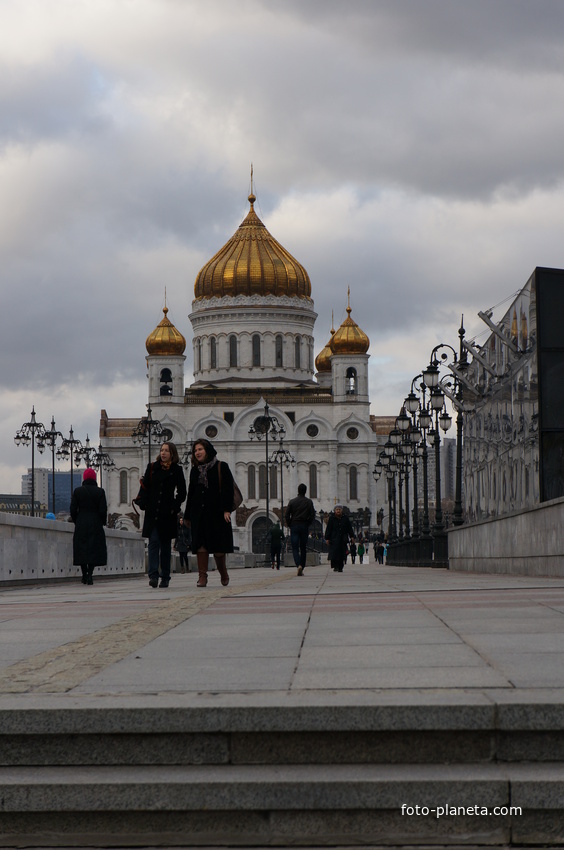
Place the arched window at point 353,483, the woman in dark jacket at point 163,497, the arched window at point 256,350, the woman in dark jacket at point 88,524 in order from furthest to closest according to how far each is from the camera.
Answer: the arched window at point 256,350 < the arched window at point 353,483 < the woman in dark jacket at point 88,524 < the woman in dark jacket at point 163,497

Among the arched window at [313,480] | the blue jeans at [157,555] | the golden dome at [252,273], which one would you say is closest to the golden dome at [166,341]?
the golden dome at [252,273]

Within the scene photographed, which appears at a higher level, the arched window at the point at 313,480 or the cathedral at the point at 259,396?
the cathedral at the point at 259,396

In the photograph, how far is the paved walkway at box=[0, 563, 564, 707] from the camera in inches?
205

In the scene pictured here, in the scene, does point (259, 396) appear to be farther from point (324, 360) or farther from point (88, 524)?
point (88, 524)

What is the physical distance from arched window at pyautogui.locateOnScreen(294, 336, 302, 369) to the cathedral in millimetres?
95

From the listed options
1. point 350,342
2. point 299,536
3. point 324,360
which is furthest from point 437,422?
point 324,360

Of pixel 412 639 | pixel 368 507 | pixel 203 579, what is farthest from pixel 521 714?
pixel 368 507

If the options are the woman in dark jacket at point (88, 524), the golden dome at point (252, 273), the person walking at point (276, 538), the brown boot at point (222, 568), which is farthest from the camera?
the golden dome at point (252, 273)

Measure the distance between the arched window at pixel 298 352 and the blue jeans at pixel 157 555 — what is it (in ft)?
347

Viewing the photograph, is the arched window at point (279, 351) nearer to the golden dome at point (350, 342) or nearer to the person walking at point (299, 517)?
the golden dome at point (350, 342)

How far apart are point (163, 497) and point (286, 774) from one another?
1100cm

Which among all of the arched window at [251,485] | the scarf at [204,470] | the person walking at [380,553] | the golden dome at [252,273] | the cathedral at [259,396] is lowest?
the person walking at [380,553]

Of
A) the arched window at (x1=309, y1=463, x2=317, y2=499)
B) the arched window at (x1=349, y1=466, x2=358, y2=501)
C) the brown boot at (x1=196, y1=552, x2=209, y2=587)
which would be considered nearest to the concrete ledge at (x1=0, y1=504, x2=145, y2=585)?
the brown boot at (x1=196, y1=552, x2=209, y2=587)

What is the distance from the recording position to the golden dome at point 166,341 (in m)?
121
